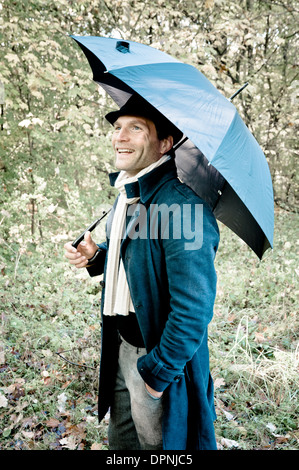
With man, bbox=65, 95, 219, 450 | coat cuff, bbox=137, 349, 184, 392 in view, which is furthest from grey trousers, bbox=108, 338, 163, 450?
coat cuff, bbox=137, 349, 184, 392

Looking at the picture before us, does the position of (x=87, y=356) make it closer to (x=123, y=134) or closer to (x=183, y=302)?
(x=183, y=302)

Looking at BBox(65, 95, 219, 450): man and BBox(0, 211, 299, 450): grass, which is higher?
BBox(65, 95, 219, 450): man

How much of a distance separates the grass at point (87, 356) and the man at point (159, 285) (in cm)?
142

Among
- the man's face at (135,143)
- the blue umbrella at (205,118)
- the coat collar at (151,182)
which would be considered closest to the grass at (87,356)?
the blue umbrella at (205,118)

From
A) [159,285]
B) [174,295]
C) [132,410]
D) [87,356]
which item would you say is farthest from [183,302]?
[87,356]

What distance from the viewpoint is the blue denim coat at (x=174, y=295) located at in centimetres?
142

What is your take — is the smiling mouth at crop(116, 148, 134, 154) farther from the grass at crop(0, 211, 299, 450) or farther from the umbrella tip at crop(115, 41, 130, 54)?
the grass at crop(0, 211, 299, 450)

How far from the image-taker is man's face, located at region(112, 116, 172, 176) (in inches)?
64.7

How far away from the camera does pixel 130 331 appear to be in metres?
1.79

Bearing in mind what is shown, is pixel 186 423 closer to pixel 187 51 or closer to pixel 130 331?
pixel 130 331

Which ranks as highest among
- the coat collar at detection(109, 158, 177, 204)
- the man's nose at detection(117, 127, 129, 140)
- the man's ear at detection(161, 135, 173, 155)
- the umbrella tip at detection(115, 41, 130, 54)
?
the umbrella tip at detection(115, 41, 130, 54)

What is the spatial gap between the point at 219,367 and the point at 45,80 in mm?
4779

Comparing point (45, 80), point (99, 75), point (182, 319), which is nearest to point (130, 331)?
point (182, 319)

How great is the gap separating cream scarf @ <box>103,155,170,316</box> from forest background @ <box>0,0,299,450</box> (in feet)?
5.33
